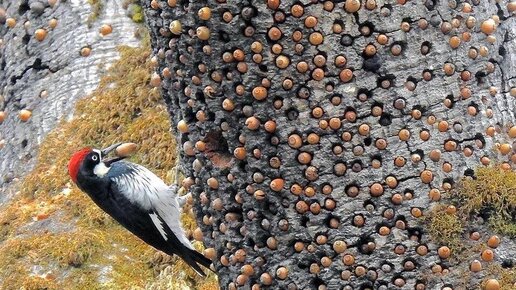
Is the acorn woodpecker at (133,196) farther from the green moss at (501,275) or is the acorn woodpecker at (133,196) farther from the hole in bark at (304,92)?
the green moss at (501,275)

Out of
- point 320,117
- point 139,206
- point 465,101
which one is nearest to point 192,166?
point 320,117

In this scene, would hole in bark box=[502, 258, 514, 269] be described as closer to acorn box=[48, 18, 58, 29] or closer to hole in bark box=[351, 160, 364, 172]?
hole in bark box=[351, 160, 364, 172]

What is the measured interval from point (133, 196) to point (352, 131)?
223cm

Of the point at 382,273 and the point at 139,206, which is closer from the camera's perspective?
the point at 382,273

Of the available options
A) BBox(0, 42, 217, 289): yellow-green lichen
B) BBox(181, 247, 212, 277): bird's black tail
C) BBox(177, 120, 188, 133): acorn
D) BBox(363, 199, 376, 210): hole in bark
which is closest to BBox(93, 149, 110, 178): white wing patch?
BBox(0, 42, 217, 289): yellow-green lichen

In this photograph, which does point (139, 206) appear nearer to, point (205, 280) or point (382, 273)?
point (205, 280)

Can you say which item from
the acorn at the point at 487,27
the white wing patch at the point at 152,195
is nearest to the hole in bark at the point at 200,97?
the acorn at the point at 487,27

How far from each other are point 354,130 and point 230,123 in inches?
18.1

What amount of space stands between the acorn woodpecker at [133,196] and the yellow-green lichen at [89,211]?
271 millimetres

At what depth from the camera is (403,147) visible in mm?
3018

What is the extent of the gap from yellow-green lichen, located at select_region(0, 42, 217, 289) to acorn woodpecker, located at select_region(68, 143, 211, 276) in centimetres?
27

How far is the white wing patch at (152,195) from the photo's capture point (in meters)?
4.95

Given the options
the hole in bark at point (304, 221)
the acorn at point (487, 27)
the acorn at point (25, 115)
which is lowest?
the acorn at point (25, 115)

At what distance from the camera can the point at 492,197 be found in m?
3.05
